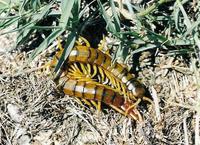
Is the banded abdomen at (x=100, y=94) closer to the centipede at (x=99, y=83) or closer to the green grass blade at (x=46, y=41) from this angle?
the centipede at (x=99, y=83)

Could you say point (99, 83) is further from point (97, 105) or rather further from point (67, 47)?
point (67, 47)

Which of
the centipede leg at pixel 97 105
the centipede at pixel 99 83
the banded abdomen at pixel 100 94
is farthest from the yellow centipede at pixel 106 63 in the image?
the centipede leg at pixel 97 105

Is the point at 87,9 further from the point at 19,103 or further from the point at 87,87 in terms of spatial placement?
the point at 19,103

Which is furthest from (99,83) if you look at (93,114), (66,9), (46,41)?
(66,9)

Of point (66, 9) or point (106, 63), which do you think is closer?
point (66, 9)

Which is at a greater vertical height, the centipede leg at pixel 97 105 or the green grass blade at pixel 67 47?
the green grass blade at pixel 67 47

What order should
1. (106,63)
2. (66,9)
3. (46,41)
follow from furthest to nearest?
(106,63) < (46,41) < (66,9)

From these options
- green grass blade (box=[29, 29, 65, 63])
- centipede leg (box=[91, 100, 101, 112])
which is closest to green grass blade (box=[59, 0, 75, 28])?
green grass blade (box=[29, 29, 65, 63])

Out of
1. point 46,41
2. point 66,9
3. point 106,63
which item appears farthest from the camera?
point 106,63
